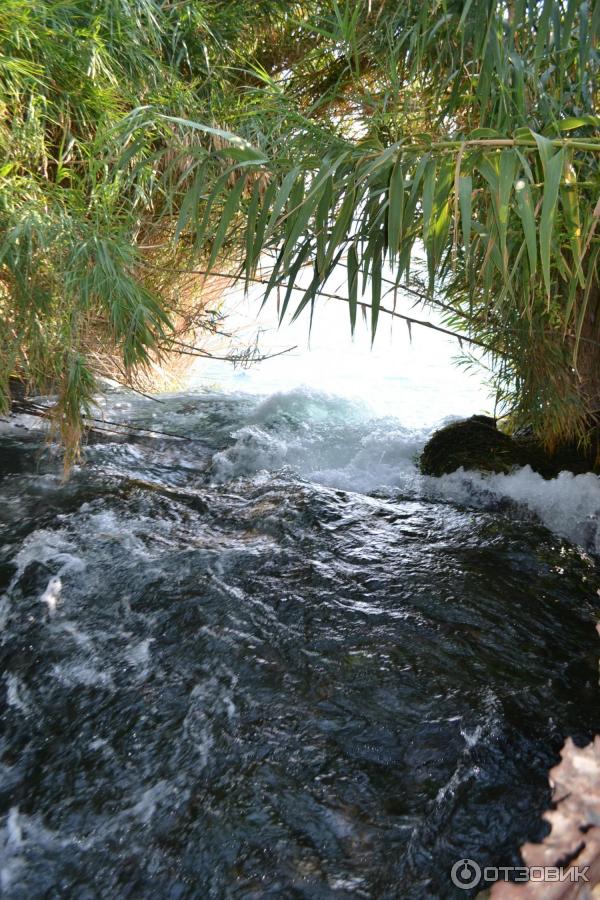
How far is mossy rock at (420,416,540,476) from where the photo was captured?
371 centimetres

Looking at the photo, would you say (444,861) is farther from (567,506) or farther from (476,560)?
(567,506)

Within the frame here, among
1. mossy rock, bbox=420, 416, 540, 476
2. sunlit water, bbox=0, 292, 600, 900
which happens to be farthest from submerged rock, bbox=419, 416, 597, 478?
sunlit water, bbox=0, 292, 600, 900

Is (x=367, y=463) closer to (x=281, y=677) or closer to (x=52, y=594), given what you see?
(x=52, y=594)

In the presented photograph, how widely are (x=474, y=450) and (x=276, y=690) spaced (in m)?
2.16

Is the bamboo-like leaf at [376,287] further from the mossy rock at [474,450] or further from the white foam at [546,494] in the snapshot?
the mossy rock at [474,450]

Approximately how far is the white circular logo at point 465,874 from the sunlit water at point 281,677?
0.02 m

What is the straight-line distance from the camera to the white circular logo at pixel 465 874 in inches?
60.0

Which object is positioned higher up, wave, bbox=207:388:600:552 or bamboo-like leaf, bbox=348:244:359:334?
bamboo-like leaf, bbox=348:244:359:334

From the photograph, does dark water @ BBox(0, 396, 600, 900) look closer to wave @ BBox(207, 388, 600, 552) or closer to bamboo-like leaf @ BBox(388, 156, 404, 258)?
wave @ BBox(207, 388, 600, 552)

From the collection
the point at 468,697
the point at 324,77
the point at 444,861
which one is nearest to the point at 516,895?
the point at 444,861

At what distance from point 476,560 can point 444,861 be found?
136 cm

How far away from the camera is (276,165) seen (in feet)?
7.17

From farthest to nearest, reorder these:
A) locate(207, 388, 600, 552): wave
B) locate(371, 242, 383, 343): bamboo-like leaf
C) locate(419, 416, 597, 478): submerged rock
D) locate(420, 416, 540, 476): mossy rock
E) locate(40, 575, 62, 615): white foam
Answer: locate(420, 416, 540, 476): mossy rock < locate(419, 416, 597, 478): submerged rock < locate(207, 388, 600, 552): wave < locate(40, 575, 62, 615): white foam < locate(371, 242, 383, 343): bamboo-like leaf

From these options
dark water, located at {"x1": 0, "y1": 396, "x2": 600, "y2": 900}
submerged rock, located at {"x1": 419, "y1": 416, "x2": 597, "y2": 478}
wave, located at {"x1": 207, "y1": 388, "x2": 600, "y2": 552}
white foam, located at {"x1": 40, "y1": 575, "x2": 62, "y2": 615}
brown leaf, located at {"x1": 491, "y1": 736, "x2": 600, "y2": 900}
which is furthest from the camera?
submerged rock, located at {"x1": 419, "y1": 416, "x2": 597, "y2": 478}
